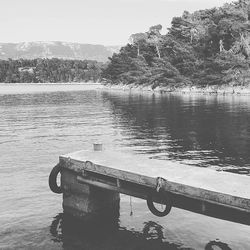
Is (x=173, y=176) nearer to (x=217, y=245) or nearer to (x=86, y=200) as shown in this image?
(x=217, y=245)

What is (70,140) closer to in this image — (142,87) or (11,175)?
(11,175)

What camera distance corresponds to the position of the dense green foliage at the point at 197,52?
104312mm

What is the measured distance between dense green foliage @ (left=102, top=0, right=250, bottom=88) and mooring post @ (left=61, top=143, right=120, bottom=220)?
9135 cm

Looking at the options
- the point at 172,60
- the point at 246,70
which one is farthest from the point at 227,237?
the point at 172,60

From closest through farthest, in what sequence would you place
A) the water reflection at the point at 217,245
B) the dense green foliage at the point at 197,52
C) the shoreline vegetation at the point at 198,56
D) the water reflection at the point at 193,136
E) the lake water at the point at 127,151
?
the water reflection at the point at 217,245, the lake water at the point at 127,151, the water reflection at the point at 193,136, the shoreline vegetation at the point at 198,56, the dense green foliage at the point at 197,52

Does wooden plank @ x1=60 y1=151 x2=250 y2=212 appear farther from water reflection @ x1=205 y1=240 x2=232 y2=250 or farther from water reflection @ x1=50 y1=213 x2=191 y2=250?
water reflection @ x1=205 y1=240 x2=232 y2=250

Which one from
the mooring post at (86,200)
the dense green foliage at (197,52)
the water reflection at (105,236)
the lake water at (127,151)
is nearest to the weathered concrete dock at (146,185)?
the mooring post at (86,200)

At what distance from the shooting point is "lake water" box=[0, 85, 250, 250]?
13.1 m

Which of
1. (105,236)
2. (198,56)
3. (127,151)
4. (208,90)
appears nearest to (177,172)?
(105,236)

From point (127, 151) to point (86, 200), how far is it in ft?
49.3

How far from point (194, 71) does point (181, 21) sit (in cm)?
2948

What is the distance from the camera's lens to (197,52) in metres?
123

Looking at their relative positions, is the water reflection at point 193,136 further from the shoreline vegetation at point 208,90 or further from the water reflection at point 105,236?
the shoreline vegetation at point 208,90

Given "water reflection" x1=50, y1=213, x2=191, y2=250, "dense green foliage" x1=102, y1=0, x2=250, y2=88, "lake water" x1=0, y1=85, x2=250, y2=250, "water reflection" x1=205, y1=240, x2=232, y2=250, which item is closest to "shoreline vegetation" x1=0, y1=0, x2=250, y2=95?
"dense green foliage" x1=102, y1=0, x2=250, y2=88
